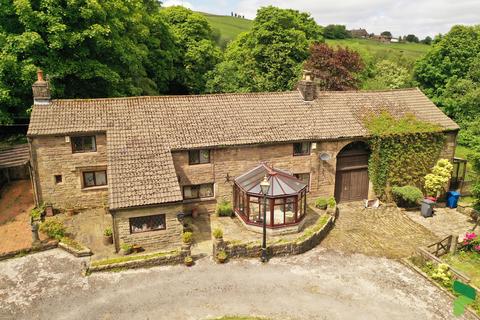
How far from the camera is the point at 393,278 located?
57.8 ft

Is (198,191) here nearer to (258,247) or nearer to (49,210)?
(258,247)

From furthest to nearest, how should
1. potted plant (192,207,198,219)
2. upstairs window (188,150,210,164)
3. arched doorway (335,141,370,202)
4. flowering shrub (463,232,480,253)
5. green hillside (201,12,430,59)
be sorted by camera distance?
green hillside (201,12,430,59), arched doorway (335,141,370,202), potted plant (192,207,198,219), upstairs window (188,150,210,164), flowering shrub (463,232,480,253)

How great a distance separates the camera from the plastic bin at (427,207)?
2409 centimetres

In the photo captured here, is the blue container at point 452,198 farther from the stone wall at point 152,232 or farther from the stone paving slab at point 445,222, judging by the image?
the stone wall at point 152,232

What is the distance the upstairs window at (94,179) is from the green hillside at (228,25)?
7185 centimetres

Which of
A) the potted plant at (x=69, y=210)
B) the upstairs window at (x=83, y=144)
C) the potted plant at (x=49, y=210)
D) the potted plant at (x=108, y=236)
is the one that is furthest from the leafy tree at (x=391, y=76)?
the potted plant at (x=49, y=210)

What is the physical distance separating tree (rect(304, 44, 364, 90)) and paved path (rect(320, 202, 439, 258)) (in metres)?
16.7

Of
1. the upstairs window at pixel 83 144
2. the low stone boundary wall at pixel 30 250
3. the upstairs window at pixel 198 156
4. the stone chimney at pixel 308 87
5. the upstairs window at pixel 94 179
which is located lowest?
the low stone boundary wall at pixel 30 250

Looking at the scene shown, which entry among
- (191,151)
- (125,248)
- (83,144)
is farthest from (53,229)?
(191,151)

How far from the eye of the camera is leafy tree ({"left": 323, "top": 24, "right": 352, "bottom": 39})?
323 feet

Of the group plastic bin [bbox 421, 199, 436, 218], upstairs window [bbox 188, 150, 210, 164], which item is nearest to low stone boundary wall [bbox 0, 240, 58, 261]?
upstairs window [bbox 188, 150, 210, 164]

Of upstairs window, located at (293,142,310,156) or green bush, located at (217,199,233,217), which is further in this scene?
upstairs window, located at (293,142,310,156)

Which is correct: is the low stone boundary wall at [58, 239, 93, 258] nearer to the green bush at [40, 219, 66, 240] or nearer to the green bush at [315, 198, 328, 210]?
the green bush at [40, 219, 66, 240]

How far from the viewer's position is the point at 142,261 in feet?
58.4
